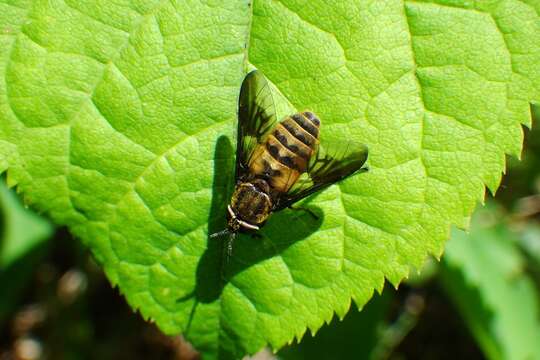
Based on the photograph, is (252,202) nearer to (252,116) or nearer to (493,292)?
(252,116)

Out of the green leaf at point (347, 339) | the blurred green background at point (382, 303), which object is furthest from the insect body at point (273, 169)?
the green leaf at point (347, 339)

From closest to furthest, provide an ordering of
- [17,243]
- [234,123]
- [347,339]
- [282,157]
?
[234,123] < [282,157] < [347,339] < [17,243]

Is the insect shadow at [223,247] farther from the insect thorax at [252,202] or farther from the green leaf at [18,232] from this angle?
the green leaf at [18,232]

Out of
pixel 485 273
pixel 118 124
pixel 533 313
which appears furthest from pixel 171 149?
pixel 533 313

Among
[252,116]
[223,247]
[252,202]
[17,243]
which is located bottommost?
[17,243]

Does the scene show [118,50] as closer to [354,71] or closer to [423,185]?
[354,71]

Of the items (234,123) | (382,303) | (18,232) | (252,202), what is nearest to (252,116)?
(234,123)

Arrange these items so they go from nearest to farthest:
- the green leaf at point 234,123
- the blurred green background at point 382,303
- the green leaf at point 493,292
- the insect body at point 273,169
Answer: the green leaf at point 234,123 → the insect body at point 273,169 → the green leaf at point 493,292 → the blurred green background at point 382,303

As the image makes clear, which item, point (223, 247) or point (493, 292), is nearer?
point (223, 247)

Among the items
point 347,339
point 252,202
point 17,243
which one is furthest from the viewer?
point 17,243
